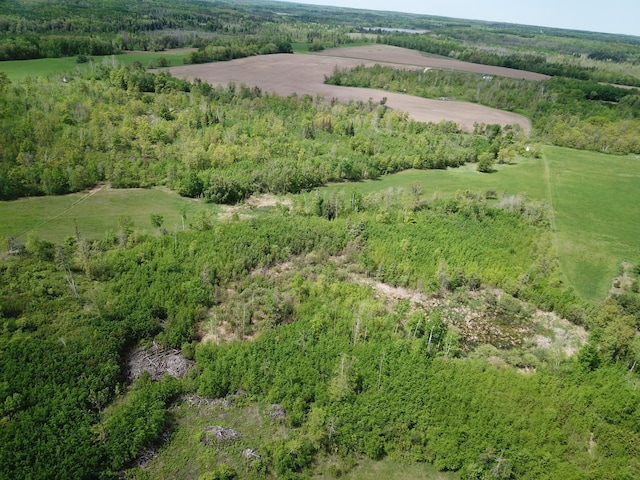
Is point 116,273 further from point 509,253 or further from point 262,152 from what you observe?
point 509,253

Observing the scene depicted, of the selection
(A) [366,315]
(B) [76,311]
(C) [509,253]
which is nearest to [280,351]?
(A) [366,315]

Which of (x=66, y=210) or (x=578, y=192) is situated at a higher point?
(x=578, y=192)

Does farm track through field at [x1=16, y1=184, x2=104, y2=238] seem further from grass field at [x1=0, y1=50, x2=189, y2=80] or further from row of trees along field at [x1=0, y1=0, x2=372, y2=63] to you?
row of trees along field at [x1=0, y1=0, x2=372, y2=63]

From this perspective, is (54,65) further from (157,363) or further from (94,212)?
(157,363)

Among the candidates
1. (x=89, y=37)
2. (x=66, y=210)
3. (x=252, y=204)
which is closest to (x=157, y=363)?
(x=252, y=204)

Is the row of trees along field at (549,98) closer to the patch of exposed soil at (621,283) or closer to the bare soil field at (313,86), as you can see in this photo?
the bare soil field at (313,86)

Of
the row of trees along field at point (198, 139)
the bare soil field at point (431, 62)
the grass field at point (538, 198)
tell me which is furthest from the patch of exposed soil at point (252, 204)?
the bare soil field at point (431, 62)

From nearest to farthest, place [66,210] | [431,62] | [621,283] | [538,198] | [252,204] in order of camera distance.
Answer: [621,283]
[66,210]
[252,204]
[538,198]
[431,62]
